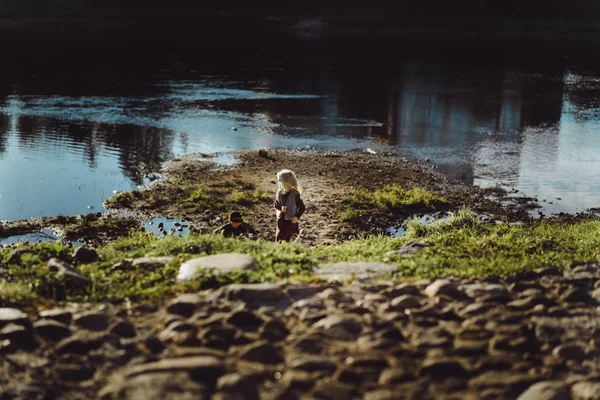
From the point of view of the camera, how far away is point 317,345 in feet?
18.9

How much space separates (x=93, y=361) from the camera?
5.55m

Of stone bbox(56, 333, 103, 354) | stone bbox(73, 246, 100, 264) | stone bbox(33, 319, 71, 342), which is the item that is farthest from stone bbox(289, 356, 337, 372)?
stone bbox(73, 246, 100, 264)

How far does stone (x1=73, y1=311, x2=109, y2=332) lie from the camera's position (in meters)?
6.10

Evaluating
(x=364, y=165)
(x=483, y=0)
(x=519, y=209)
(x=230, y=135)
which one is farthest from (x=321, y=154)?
(x=483, y=0)

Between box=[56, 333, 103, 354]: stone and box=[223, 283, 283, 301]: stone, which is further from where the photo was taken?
box=[223, 283, 283, 301]: stone

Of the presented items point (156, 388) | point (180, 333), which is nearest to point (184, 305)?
point (180, 333)

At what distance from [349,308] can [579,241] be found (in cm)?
451

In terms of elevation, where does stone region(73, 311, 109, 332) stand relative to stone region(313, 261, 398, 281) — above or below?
below

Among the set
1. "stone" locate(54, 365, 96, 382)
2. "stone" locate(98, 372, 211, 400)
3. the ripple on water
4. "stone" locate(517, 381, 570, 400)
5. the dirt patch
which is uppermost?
"stone" locate(517, 381, 570, 400)

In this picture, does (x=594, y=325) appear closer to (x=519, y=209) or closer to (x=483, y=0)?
(x=519, y=209)

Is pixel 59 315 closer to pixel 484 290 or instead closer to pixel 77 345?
pixel 77 345

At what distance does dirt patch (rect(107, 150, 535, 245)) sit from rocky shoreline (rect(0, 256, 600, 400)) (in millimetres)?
9466

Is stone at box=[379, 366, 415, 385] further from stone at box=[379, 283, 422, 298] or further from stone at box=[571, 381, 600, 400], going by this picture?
stone at box=[379, 283, 422, 298]

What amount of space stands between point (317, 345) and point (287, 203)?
711 centimetres
